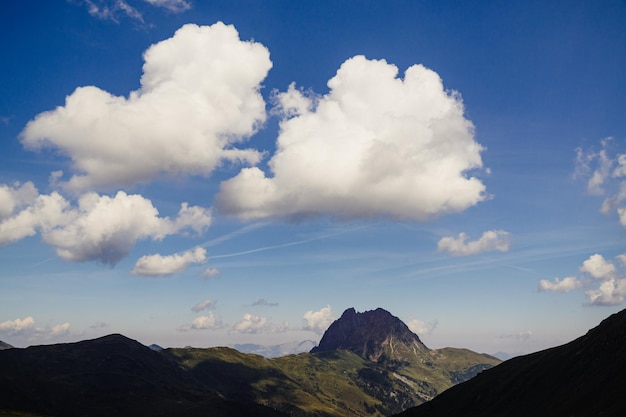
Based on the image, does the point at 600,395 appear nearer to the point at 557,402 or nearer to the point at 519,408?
the point at 557,402

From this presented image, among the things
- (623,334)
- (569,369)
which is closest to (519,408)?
(569,369)

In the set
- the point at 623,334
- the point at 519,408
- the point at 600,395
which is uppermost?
the point at 623,334

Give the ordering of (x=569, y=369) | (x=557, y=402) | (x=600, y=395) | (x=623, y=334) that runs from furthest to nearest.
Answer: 1. (x=569, y=369)
2. (x=623, y=334)
3. (x=557, y=402)
4. (x=600, y=395)

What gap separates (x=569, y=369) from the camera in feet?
630

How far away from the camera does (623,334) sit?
179750 millimetres

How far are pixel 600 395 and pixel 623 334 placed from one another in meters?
56.3

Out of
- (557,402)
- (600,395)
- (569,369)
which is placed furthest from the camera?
(569,369)

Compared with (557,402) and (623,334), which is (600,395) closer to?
(557,402)

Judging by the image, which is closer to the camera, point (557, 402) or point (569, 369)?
point (557, 402)

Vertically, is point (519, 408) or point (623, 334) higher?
point (623, 334)

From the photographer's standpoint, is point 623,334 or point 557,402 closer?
point 557,402

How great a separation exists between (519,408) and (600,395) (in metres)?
56.5

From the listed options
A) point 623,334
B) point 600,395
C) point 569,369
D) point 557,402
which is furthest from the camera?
point 569,369

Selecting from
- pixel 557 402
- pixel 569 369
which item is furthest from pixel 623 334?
pixel 557 402
